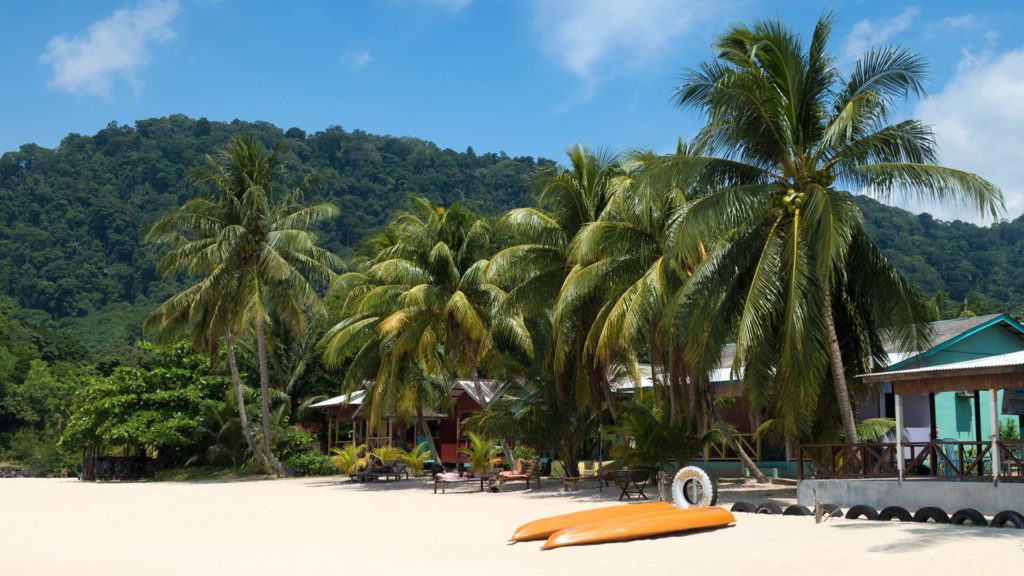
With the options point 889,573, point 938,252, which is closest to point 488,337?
point 889,573

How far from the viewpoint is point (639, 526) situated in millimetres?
12578

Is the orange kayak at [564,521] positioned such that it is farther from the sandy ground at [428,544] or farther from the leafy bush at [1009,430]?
the leafy bush at [1009,430]

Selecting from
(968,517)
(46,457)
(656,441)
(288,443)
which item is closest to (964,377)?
(968,517)

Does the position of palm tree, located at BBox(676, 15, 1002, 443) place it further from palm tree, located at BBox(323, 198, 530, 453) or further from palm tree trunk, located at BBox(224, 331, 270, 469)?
palm tree trunk, located at BBox(224, 331, 270, 469)

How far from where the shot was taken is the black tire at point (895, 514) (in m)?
13.8

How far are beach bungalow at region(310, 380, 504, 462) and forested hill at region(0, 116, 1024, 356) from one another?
1141 inches

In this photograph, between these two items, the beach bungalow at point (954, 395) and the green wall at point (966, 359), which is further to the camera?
the green wall at point (966, 359)

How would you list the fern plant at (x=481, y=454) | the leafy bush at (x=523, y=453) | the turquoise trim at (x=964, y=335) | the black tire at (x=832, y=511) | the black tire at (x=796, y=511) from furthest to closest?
1. the leafy bush at (x=523, y=453)
2. the fern plant at (x=481, y=454)
3. the turquoise trim at (x=964, y=335)
4. the black tire at (x=796, y=511)
5. the black tire at (x=832, y=511)

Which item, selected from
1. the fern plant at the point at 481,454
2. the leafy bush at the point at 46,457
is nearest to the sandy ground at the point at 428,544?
the fern plant at the point at 481,454

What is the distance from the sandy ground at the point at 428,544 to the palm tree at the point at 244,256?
35.6 feet

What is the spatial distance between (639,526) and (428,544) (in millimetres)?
2918

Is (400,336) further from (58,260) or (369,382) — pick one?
(58,260)

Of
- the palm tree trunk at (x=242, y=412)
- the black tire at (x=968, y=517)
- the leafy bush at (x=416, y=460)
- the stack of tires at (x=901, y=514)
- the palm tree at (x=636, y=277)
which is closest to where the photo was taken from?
the stack of tires at (x=901, y=514)

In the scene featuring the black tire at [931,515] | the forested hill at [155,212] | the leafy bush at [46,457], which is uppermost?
the forested hill at [155,212]
